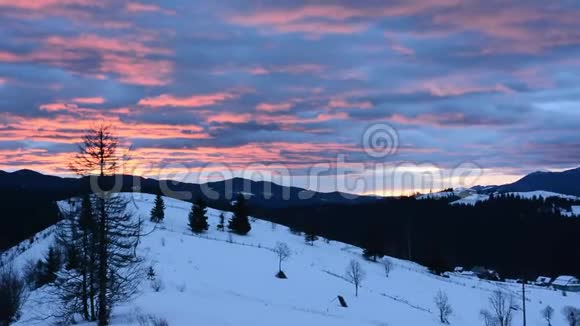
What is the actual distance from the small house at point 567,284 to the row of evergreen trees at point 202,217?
53282 mm

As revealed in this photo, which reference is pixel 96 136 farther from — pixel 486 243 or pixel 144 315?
pixel 486 243

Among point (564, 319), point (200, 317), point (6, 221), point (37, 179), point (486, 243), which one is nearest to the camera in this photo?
point (200, 317)

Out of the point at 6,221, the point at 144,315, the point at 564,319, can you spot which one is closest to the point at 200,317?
the point at 144,315

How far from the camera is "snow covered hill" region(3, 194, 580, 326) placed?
25797mm

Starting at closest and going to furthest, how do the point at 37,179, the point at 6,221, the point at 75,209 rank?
1. the point at 75,209
2. the point at 6,221
3. the point at 37,179

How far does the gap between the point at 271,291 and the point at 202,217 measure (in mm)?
26104

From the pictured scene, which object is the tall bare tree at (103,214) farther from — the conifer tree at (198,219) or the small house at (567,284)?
the small house at (567,284)

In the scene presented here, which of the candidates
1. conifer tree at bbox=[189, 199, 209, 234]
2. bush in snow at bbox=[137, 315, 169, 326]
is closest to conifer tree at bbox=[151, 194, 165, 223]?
conifer tree at bbox=[189, 199, 209, 234]

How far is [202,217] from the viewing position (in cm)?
6172

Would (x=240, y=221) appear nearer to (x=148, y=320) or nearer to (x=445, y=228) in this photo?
(x=148, y=320)

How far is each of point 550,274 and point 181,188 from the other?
79.7m

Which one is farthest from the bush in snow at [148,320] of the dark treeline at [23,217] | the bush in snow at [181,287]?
the dark treeline at [23,217]

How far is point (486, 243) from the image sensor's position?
128 metres

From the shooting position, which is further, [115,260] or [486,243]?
[486,243]
